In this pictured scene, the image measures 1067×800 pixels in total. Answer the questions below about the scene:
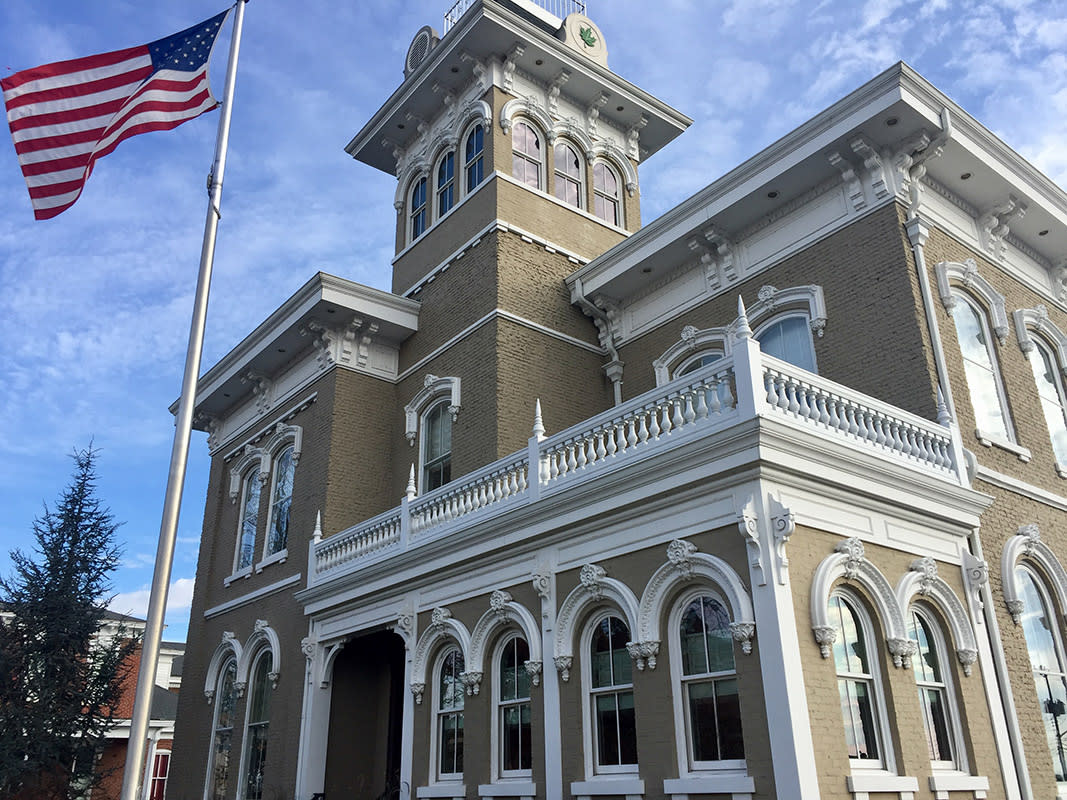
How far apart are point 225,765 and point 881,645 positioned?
13.7 meters

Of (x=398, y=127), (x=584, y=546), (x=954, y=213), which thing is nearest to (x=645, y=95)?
(x=398, y=127)

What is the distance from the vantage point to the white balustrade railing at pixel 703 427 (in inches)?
404

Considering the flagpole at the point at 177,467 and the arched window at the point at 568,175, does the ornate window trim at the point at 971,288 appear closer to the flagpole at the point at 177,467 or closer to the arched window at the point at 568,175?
the arched window at the point at 568,175

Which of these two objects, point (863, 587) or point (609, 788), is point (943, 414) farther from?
point (609, 788)

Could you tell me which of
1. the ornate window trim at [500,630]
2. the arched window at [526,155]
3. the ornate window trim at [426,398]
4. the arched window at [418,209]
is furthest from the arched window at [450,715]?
the arched window at [418,209]

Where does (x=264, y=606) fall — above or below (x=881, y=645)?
above

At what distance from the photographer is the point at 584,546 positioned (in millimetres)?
11555

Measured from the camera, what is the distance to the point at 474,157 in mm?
20578

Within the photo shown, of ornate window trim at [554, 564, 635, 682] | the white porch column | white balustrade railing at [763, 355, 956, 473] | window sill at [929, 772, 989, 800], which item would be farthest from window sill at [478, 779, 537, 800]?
white balustrade railing at [763, 355, 956, 473]

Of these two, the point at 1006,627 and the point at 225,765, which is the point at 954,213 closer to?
the point at 1006,627

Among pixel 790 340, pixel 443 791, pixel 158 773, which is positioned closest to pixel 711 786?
pixel 443 791

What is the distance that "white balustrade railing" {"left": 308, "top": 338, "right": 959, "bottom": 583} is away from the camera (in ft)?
33.7

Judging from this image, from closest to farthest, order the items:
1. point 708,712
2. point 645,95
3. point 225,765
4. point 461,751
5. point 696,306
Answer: point 708,712, point 461,751, point 696,306, point 225,765, point 645,95

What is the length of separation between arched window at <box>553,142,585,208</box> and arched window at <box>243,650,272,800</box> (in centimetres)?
1123
